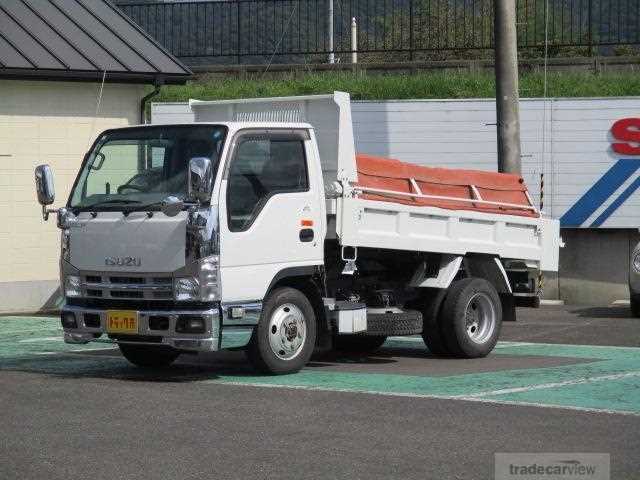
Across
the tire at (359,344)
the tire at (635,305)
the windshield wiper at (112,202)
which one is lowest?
the tire at (359,344)

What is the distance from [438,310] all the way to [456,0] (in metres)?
17.2

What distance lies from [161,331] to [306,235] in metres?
1.69

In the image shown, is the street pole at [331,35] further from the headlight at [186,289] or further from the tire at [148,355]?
the headlight at [186,289]

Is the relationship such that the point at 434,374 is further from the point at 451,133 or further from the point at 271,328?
the point at 451,133

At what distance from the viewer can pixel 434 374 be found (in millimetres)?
13188

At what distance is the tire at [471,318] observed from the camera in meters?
14.4

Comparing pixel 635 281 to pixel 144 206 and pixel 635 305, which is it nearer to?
pixel 635 305

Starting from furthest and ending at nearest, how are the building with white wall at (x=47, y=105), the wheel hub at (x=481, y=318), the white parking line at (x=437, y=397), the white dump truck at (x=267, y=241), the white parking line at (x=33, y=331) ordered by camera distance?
the building with white wall at (x=47, y=105) → the white parking line at (x=33, y=331) → the wheel hub at (x=481, y=318) → the white dump truck at (x=267, y=241) → the white parking line at (x=437, y=397)

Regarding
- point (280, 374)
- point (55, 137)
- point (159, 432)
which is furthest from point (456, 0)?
point (159, 432)

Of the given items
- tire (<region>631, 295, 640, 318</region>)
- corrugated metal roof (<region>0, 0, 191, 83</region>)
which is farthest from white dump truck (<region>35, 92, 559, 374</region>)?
corrugated metal roof (<region>0, 0, 191, 83</region>)

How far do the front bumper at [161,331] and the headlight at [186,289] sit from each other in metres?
0.13

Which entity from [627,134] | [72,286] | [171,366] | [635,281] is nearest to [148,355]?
[171,366]

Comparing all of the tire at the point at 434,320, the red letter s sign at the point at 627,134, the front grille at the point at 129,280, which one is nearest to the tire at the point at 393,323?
the tire at the point at 434,320

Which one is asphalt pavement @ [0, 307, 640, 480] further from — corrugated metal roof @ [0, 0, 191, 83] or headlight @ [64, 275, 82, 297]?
corrugated metal roof @ [0, 0, 191, 83]
